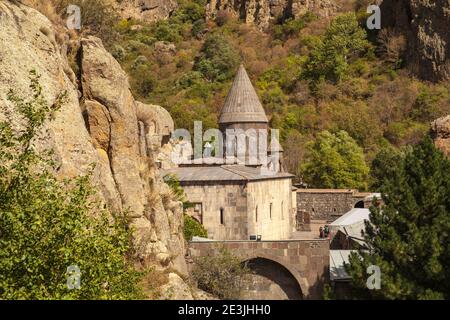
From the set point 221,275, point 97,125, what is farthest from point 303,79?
point 97,125

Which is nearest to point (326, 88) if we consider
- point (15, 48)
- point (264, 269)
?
point (264, 269)

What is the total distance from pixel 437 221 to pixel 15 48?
918 cm

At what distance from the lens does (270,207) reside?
26.7 meters

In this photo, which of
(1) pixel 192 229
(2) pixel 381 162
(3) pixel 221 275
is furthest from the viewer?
(2) pixel 381 162

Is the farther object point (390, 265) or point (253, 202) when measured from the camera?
point (253, 202)

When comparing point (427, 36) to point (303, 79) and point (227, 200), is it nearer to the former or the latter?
point (303, 79)

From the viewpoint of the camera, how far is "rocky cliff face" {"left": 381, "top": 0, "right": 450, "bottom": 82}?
4931 centimetres

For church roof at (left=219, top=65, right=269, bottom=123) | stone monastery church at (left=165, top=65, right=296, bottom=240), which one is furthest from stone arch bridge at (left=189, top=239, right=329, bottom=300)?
church roof at (left=219, top=65, right=269, bottom=123)

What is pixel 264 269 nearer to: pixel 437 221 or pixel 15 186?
pixel 437 221

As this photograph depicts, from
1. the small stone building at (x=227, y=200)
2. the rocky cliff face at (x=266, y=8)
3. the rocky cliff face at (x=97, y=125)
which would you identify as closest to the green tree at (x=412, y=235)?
the rocky cliff face at (x=97, y=125)

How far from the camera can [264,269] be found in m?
19.5

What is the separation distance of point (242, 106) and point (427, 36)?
2461 centimetres

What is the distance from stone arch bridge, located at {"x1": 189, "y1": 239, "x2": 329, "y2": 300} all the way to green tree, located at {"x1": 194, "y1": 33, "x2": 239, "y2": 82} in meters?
45.4

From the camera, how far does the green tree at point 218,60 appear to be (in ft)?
210
